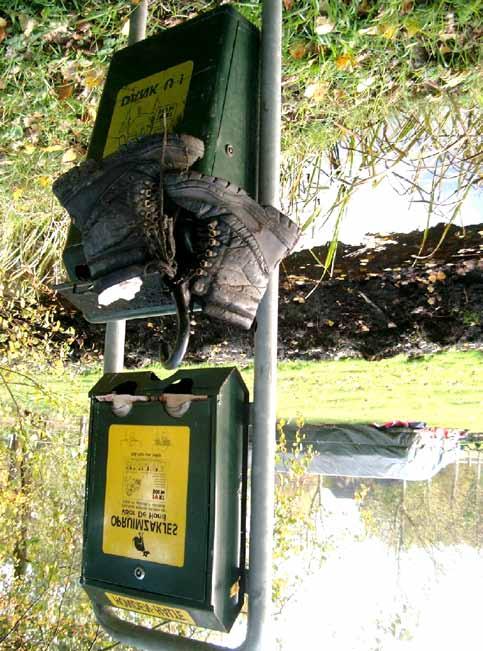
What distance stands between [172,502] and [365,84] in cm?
154

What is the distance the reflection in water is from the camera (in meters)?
4.59

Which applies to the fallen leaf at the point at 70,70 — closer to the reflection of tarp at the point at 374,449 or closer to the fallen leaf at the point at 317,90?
the fallen leaf at the point at 317,90

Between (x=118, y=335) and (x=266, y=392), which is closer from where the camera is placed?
(x=266, y=392)

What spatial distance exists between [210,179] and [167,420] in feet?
1.64

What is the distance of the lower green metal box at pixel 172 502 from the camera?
1.02 meters

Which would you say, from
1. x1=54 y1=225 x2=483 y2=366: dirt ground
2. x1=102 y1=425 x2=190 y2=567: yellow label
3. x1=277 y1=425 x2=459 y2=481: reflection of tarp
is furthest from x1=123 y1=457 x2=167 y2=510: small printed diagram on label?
x1=277 y1=425 x2=459 y2=481: reflection of tarp

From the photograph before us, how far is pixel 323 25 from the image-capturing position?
5.17ft

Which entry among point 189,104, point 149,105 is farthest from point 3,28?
point 189,104

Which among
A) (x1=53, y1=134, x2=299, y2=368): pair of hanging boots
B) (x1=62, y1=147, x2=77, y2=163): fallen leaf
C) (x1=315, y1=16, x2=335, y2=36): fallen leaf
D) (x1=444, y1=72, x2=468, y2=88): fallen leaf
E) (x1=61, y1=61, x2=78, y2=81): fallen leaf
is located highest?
(x1=61, y1=61, x2=78, y2=81): fallen leaf

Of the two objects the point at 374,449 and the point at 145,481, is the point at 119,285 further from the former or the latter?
the point at 374,449

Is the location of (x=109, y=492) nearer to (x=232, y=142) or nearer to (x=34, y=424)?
(x=232, y=142)

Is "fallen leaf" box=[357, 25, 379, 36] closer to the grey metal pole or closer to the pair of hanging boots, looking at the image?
the grey metal pole

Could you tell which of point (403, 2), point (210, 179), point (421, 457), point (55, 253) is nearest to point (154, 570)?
point (210, 179)

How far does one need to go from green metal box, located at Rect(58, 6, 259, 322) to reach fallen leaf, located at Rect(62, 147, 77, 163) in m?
1.08
